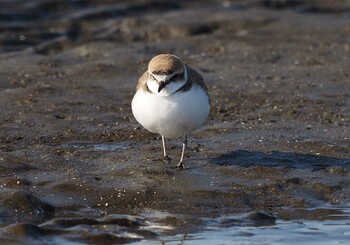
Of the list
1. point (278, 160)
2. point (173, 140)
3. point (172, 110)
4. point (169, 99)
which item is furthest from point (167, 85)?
point (173, 140)

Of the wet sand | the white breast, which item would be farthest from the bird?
the wet sand

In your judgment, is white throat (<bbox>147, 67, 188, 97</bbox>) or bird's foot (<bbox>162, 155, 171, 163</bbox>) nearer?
white throat (<bbox>147, 67, 188, 97</bbox>)

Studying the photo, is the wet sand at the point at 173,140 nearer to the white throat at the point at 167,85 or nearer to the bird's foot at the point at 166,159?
the bird's foot at the point at 166,159

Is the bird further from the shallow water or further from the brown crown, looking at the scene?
the shallow water

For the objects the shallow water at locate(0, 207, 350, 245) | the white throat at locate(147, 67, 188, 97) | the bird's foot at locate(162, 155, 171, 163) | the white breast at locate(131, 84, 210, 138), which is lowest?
the shallow water at locate(0, 207, 350, 245)

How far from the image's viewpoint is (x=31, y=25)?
18641mm

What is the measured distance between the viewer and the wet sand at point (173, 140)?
9.73 meters

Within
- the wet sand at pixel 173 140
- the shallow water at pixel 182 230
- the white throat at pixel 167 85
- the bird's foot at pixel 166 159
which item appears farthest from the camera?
the bird's foot at pixel 166 159

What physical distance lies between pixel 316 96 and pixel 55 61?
14.9 feet

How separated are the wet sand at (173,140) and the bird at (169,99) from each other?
60 cm

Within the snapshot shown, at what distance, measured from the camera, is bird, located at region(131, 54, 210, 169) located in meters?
9.98

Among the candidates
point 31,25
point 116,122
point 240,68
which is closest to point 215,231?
point 116,122

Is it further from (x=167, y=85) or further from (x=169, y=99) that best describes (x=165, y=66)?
(x=169, y=99)

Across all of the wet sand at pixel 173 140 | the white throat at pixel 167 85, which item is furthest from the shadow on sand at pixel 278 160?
the white throat at pixel 167 85
